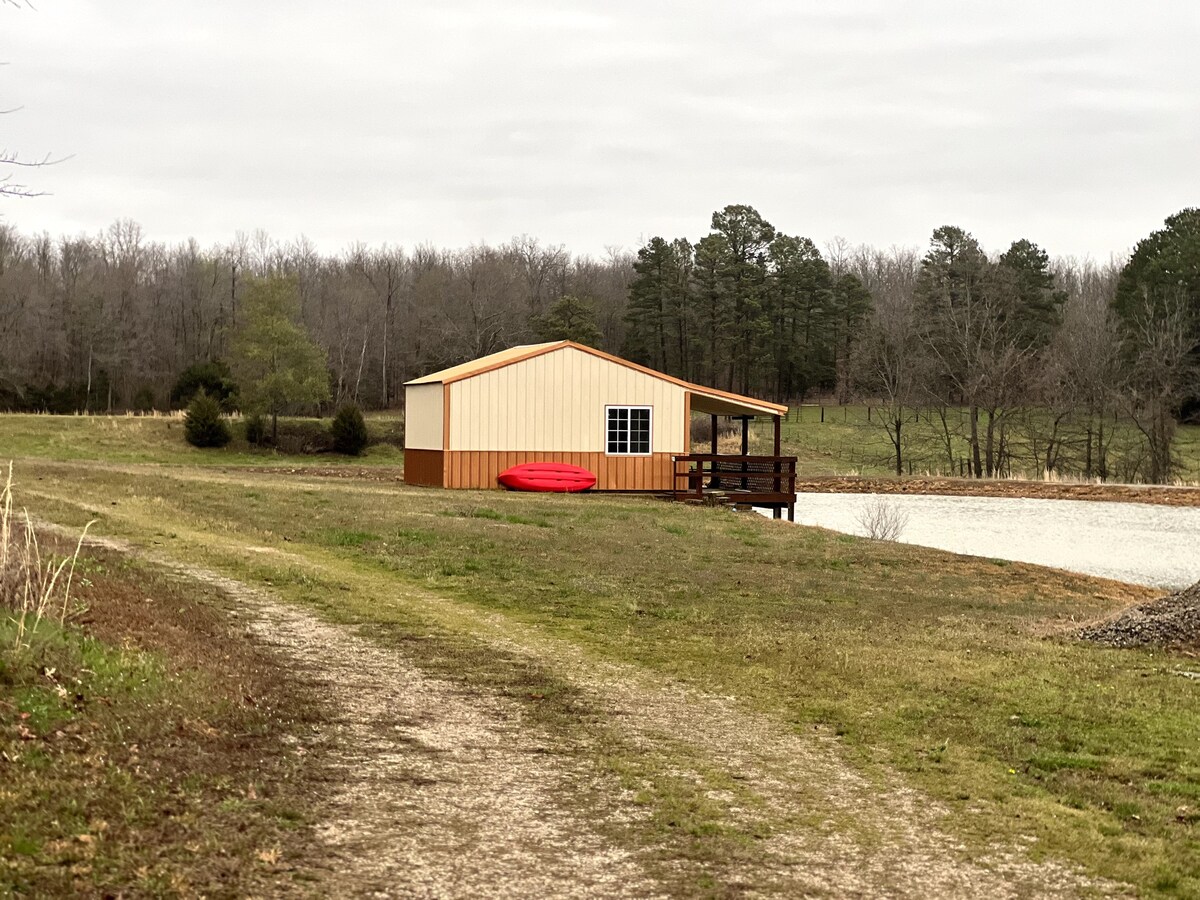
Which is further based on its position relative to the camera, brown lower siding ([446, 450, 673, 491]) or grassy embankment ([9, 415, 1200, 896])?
brown lower siding ([446, 450, 673, 491])

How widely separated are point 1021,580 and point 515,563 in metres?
7.47

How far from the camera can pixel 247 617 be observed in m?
10.7

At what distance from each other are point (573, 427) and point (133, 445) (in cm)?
2129

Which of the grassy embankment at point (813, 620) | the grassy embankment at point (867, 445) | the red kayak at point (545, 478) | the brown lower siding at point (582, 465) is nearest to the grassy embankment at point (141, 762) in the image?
the grassy embankment at point (813, 620)

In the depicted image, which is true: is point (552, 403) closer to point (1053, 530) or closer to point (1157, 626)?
point (1053, 530)

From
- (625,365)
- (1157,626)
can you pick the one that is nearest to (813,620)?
(1157,626)

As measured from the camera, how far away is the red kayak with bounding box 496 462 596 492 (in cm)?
2920

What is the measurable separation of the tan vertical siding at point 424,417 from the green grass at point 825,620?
226 inches

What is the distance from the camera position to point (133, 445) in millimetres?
44344

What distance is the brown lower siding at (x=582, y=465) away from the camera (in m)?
29.6

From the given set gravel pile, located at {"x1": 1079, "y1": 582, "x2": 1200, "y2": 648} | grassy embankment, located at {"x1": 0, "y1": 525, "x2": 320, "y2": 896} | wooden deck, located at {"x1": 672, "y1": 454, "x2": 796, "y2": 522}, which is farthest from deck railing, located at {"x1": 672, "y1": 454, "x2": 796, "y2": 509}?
grassy embankment, located at {"x1": 0, "y1": 525, "x2": 320, "y2": 896}

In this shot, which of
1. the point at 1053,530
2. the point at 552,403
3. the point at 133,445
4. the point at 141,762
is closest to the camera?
the point at 141,762

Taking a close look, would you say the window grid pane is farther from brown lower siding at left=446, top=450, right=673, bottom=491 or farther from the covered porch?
the covered porch

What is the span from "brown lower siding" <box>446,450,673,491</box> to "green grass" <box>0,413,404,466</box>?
12.6 meters
